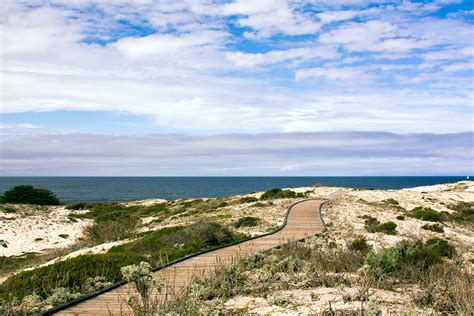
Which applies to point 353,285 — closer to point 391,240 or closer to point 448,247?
point 448,247

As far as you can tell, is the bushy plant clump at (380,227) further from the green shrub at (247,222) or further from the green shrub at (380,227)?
the green shrub at (247,222)

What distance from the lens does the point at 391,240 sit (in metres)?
23.3

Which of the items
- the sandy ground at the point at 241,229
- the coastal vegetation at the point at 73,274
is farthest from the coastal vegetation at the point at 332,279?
the sandy ground at the point at 241,229

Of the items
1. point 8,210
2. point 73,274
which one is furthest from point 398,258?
point 8,210

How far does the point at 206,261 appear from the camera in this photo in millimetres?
14391

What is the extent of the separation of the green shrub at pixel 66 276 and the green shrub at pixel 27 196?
50.0m

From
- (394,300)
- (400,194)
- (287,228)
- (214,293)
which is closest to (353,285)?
(394,300)

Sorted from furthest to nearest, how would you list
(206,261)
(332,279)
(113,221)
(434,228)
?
(113,221), (434,228), (206,261), (332,279)

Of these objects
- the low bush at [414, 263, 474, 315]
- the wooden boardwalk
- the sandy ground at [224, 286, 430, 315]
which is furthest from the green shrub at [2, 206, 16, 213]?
the low bush at [414, 263, 474, 315]

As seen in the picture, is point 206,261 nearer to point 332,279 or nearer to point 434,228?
point 332,279

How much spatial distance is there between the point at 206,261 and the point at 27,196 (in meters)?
52.2

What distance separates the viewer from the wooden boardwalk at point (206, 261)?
892 cm

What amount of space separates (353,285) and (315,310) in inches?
89.3

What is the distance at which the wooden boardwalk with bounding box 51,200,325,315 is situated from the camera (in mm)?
8920
